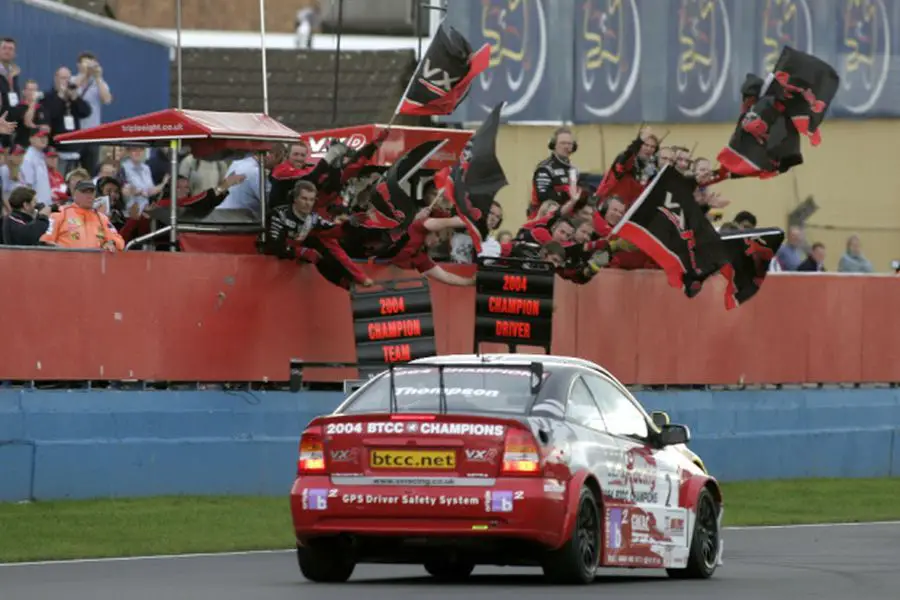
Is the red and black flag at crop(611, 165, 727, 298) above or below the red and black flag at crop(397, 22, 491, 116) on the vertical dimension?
below

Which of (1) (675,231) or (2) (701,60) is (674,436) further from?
(2) (701,60)

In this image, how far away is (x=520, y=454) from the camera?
1353 cm

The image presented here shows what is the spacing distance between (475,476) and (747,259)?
36.0 feet

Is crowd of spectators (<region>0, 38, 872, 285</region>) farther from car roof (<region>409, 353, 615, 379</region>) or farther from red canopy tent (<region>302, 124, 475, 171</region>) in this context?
car roof (<region>409, 353, 615, 379</region>)

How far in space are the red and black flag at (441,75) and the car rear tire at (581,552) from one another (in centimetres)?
924

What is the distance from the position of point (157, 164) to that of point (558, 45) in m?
A: 12.6

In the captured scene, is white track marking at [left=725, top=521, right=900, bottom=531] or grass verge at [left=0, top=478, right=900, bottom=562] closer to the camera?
grass verge at [left=0, top=478, right=900, bottom=562]

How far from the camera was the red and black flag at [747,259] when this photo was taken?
2375cm

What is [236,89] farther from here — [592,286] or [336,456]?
[336,456]

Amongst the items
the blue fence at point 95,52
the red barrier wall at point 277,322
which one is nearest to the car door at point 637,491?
the red barrier wall at point 277,322

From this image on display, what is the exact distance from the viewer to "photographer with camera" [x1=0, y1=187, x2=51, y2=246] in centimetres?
1941

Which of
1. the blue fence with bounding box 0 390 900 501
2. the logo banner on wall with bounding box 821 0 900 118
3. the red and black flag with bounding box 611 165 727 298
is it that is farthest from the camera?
the logo banner on wall with bounding box 821 0 900 118

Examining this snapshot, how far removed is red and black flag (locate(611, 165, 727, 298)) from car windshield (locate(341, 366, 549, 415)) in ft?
28.1

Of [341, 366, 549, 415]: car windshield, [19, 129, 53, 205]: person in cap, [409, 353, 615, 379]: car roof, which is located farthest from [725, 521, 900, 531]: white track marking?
[341, 366, 549, 415]: car windshield
